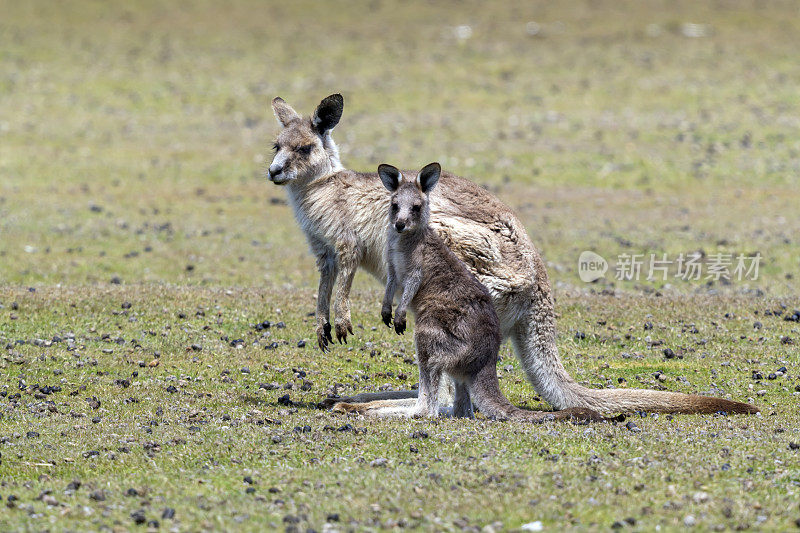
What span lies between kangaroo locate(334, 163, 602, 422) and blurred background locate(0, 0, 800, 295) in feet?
10.0

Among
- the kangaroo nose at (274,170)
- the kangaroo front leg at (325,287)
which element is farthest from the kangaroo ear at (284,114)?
the kangaroo front leg at (325,287)

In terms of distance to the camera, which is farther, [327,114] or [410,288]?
[327,114]

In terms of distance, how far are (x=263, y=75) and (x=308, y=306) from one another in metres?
25.0

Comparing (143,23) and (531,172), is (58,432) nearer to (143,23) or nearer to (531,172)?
(531,172)

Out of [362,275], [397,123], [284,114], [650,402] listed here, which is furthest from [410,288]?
[397,123]

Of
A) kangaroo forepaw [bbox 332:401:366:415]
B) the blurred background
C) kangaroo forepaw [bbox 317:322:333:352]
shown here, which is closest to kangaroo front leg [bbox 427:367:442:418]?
kangaroo forepaw [bbox 332:401:366:415]

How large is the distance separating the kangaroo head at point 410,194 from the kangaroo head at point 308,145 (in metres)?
1.24

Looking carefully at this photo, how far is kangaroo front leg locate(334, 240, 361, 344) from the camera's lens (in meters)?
10.2

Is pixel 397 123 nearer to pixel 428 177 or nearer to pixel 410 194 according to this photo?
pixel 428 177

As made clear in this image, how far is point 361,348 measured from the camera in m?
12.6

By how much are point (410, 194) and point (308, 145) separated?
1657mm

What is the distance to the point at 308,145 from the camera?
421 inches

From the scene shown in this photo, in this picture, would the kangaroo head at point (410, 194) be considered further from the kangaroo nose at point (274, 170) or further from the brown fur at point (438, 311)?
the kangaroo nose at point (274, 170)

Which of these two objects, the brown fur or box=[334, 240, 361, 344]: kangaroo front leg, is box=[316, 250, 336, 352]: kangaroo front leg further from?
the brown fur
